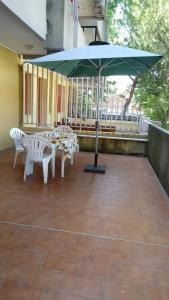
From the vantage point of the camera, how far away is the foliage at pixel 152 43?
454 inches

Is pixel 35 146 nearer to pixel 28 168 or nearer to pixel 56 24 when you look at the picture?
pixel 28 168

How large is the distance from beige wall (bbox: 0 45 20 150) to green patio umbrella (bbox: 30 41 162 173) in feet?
6.68

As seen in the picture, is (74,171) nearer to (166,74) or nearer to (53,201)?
(53,201)

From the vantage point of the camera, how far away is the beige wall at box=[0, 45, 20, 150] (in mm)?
7305

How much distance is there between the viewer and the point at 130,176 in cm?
582

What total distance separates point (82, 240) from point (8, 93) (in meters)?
5.95

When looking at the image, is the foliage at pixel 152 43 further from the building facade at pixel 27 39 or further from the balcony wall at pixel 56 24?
the balcony wall at pixel 56 24

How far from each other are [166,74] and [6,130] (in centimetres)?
810

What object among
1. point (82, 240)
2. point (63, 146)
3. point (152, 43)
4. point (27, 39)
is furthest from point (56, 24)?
point (152, 43)

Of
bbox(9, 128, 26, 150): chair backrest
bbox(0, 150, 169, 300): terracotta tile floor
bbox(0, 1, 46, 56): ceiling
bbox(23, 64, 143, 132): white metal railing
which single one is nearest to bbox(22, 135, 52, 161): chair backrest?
bbox(0, 150, 169, 300): terracotta tile floor

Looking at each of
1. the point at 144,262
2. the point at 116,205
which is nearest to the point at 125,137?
the point at 116,205

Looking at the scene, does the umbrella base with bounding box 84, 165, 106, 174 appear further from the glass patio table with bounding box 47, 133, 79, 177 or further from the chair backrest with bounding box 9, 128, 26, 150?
the chair backrest with bounding box 9, 128, 26, 150

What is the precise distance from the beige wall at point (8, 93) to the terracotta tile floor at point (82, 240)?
109 inches

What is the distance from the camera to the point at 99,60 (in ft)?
18.5
